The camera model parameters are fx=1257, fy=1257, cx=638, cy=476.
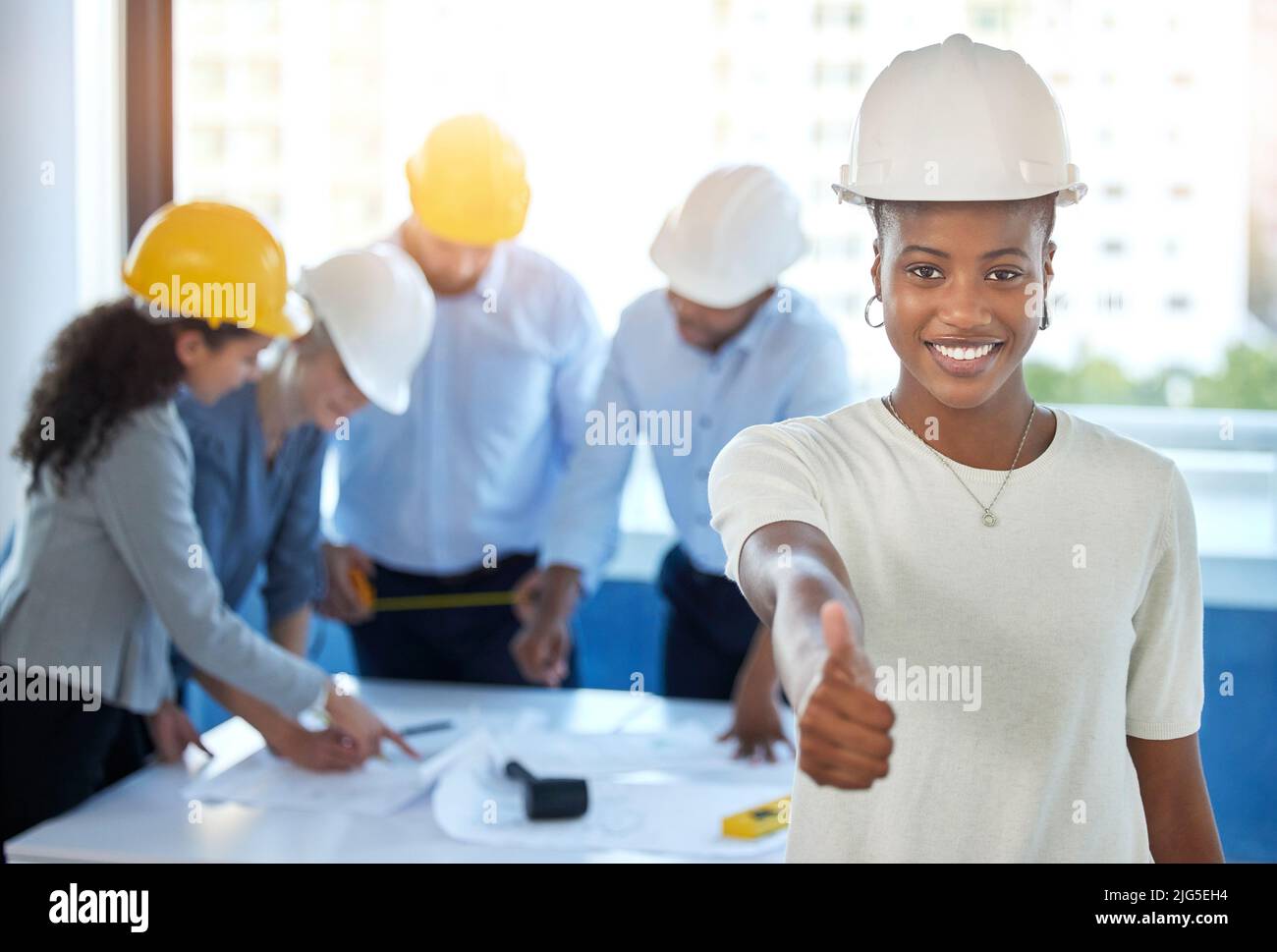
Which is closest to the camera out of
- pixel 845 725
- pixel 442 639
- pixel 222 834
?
pixel 845 725

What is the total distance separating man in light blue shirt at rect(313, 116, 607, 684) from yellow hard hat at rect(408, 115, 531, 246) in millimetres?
166

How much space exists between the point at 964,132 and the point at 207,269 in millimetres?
1459

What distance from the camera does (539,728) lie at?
2.31m

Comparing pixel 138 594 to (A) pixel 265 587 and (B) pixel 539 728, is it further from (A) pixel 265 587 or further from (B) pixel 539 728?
(B) pixel 539 728

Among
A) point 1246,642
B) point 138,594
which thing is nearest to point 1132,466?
point 138,594

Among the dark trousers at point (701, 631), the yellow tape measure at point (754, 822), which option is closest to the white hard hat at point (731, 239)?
the dark trousers at point (701, 631)

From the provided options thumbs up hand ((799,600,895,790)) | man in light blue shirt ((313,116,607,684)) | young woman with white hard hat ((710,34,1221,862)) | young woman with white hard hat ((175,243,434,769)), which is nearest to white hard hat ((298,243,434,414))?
young woman with white hard hat ((175,243,434,769))

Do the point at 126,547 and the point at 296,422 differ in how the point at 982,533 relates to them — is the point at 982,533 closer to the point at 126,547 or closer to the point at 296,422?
the point at 126,547

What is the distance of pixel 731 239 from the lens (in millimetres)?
2410

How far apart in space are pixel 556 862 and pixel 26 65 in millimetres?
2837

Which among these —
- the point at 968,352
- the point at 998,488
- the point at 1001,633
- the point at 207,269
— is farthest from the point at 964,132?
the point at 207,269

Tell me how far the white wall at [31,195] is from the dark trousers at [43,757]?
1.68 meters

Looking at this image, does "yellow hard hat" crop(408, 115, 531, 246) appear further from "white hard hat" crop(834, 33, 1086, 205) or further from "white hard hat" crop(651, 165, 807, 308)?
"white hard hat" crop(834, 33, 1086, 205)

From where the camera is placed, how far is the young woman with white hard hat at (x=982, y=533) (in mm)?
1078
